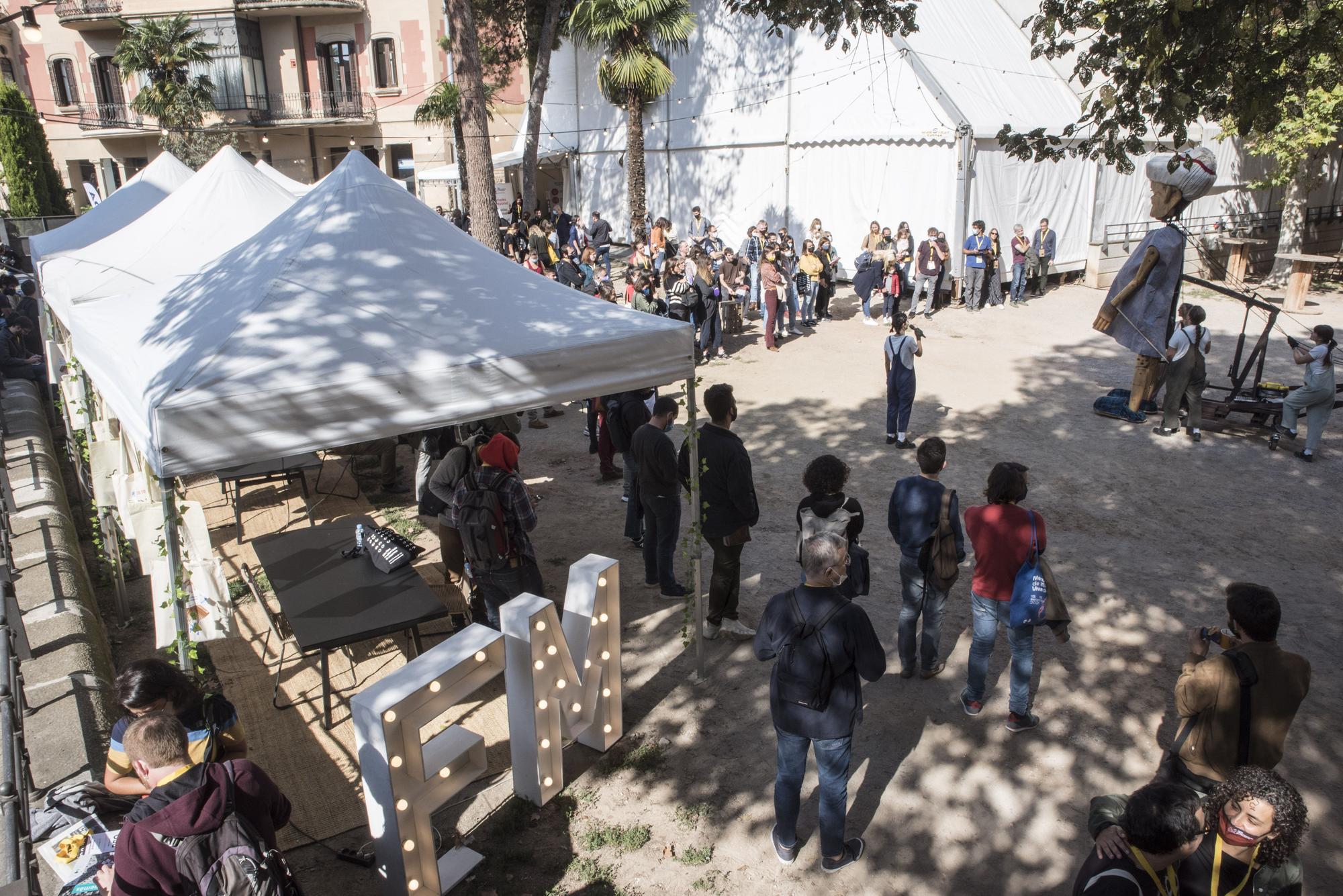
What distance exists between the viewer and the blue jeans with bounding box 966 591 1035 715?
464 centimetres

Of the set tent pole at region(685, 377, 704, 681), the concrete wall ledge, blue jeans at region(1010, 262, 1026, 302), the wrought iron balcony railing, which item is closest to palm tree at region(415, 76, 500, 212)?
the wrought iron balcony railing

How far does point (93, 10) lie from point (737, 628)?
3782 cm

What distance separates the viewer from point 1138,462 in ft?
30.0

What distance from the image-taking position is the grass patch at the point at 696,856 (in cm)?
410

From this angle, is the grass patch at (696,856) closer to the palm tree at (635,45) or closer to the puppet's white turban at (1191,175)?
the puppet's white turban at (1191,175)

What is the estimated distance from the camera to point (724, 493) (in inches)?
217

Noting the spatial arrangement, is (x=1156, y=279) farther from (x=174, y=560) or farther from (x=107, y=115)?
(x=107, y=115)

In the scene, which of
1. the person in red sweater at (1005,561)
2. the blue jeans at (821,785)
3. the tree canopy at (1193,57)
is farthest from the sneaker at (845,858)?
the tree canopy at (1193,57)

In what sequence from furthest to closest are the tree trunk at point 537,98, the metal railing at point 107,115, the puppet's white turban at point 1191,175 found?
the metal railing at point 107,115 < the tree trunk at point 537,98 < the puppet's white turban at point 1191,175

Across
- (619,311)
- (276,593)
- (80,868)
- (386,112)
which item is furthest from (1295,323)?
(386,112)

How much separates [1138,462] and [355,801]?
317 inches

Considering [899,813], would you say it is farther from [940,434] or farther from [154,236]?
[154,236]

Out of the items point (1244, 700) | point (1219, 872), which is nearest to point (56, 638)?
point (1219, 872)

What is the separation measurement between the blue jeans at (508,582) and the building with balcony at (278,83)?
1135 inches
